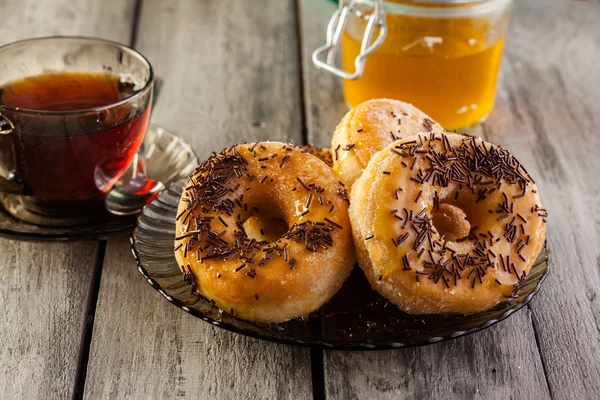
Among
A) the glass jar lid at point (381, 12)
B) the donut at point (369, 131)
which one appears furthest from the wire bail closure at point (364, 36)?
the donut at point (369, 131)

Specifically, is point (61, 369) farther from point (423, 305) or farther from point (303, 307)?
point (423, 305)

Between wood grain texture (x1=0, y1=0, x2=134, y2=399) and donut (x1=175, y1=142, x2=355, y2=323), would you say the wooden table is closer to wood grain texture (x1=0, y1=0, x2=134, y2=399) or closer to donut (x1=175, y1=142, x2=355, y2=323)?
wood grain texture (x1=0, y1=0, x2=134, y2=399)

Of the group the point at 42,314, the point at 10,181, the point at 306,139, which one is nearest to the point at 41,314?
→ the point at 42,314

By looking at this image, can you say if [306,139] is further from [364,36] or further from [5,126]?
[5,126]

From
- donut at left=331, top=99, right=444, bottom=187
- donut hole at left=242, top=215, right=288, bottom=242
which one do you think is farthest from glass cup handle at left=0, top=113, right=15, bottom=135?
donut at left=331, top=99, right=444, bottom=187

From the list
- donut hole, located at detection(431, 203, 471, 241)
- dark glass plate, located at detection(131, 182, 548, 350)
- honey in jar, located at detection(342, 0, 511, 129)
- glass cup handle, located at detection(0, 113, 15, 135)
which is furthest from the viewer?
honey in jar, located at detection(342, 0, 511, 129)
